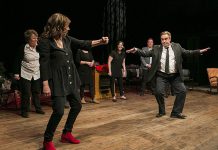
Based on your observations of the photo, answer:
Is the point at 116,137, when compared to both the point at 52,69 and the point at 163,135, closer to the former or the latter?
the point at 163,135

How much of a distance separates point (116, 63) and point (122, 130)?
2.87m

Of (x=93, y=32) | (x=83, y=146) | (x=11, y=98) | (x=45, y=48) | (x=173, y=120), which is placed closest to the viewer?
(x=45, y=48)

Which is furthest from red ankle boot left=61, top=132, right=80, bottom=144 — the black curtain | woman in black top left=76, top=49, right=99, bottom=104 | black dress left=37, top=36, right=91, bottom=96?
the black curtain

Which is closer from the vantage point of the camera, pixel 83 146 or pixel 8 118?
pixel 83 146

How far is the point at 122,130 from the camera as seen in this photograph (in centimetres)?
393

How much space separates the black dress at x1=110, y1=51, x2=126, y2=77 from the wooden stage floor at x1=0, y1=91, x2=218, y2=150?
1.09m

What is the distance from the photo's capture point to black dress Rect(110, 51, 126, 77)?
6.56m

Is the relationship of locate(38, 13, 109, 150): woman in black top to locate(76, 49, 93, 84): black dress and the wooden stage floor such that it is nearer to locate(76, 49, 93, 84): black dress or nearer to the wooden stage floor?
the wooden stage floor

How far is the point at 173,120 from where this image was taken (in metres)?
4.62

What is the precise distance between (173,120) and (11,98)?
340 centimetres

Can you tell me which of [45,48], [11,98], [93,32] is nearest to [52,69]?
[45,48]

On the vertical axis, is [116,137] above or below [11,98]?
below

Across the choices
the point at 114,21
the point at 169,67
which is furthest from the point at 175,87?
the point at 114,21

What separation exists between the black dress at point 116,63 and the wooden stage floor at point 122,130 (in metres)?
1.09
